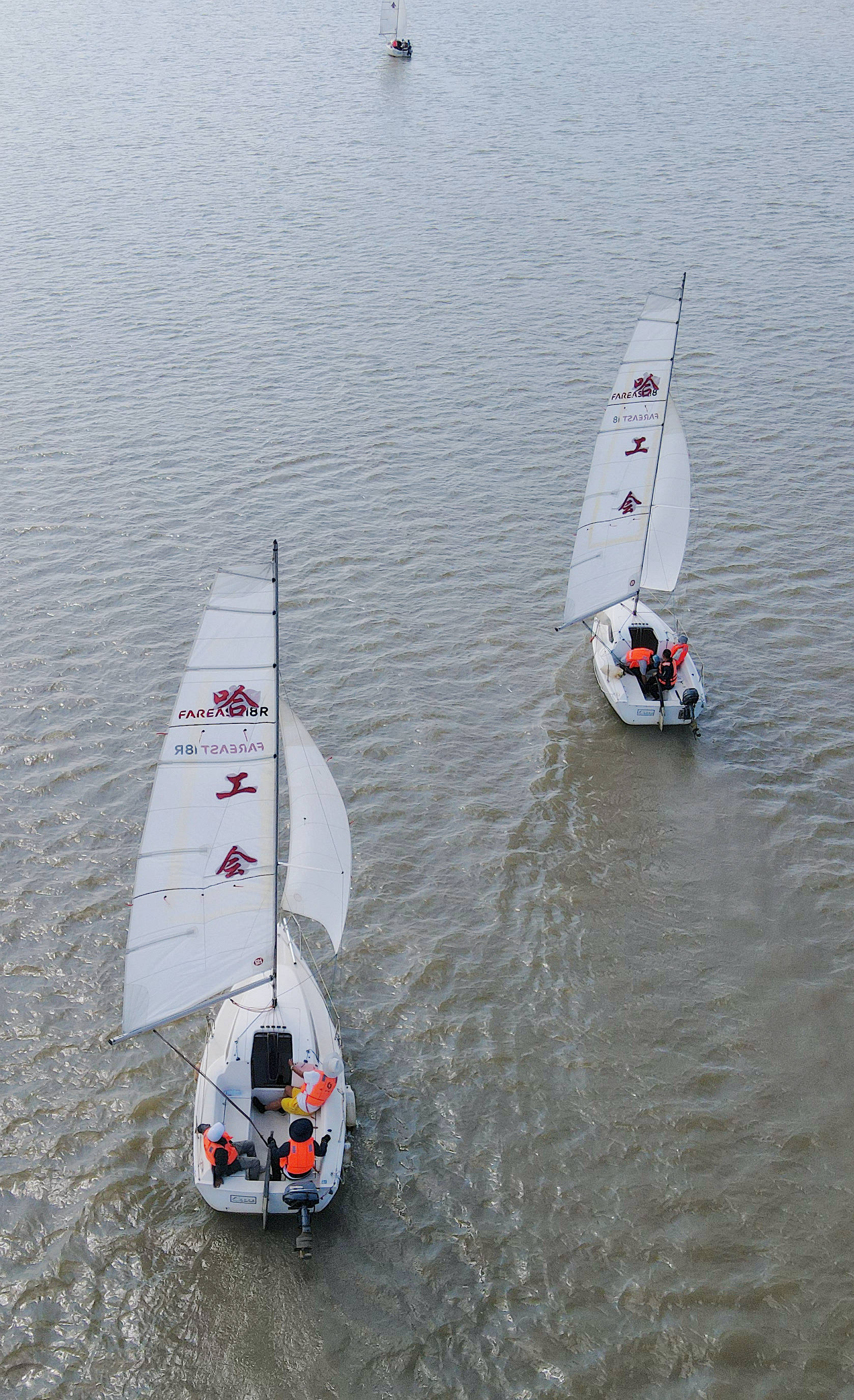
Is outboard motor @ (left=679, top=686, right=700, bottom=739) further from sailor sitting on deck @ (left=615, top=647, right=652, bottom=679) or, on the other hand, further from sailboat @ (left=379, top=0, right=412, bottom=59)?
sailboat @ (left=379, top=0, right=412, bottom=59)

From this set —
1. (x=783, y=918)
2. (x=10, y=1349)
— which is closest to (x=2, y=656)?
(x=10, y=1349)

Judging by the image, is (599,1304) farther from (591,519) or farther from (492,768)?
(591,519)

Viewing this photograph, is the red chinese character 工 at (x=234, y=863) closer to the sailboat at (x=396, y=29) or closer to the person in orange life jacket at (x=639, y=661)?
the person in orange life jacket at (x=639, y=661)

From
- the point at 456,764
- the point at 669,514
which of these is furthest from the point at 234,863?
the point at 669,514

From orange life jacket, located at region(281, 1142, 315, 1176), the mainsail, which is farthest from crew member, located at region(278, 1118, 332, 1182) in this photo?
the mainsail

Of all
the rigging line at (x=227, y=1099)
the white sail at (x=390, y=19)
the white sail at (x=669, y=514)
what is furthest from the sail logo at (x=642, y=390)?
the white sail at (x=390, y=19)

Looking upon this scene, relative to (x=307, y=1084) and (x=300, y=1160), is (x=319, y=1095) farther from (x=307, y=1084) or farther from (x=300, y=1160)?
(x=300, y=1160)
